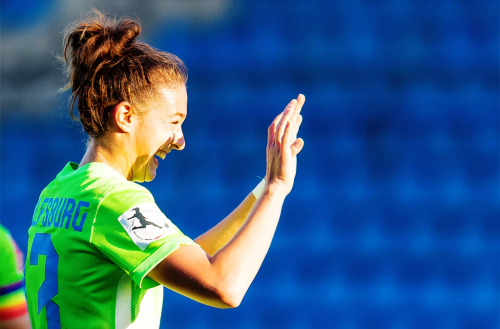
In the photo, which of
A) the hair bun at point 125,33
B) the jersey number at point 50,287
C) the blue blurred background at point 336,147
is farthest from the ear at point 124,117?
the blue blurred background at point 336,147

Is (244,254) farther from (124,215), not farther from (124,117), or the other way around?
(124,117)

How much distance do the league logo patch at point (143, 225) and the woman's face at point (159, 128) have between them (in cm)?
23

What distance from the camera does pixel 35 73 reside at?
5.64m

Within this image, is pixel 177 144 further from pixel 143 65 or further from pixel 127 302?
pixel 127 302

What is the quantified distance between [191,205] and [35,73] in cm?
139

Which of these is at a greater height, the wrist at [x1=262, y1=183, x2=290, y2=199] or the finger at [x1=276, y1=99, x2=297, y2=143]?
the finger at [x1=276, y1=99, x2=297, y2=143]

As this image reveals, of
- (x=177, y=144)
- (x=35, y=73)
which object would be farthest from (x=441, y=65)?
(x=177, y=144)

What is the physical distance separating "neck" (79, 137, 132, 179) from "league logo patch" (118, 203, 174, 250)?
0.21 metres

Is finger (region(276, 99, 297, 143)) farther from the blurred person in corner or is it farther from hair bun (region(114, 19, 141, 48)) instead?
the blurred person in corner

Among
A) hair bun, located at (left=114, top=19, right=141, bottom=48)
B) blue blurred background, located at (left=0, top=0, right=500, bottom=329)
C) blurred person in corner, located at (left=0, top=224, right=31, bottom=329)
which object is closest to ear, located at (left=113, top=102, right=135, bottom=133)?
hair bun, located at (left=114, top=19, right=141, bottom=48)

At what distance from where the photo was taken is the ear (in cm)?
176

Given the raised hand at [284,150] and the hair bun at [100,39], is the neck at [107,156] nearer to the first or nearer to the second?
the hair bun at [100,39]

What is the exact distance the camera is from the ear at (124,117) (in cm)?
176

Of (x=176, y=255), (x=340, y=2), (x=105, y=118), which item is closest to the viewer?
(x=176, y=255)
